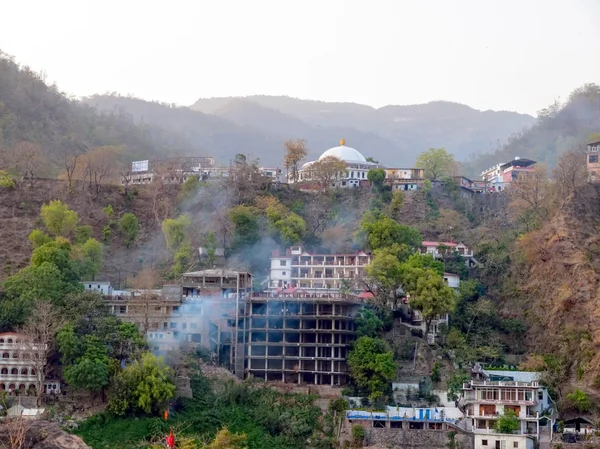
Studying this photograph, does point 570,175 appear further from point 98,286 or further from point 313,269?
point 98,286

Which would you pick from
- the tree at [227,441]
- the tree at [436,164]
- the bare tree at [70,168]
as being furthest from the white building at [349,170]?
the tree at [227,441]

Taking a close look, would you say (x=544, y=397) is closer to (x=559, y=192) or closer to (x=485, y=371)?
(x=485, y=371)

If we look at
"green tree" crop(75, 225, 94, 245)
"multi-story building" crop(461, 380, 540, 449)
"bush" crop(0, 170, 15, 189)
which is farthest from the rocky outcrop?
"bush" crop(0, 170, 15, 189)

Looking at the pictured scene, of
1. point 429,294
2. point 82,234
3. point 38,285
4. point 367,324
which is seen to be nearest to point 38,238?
point 82,234

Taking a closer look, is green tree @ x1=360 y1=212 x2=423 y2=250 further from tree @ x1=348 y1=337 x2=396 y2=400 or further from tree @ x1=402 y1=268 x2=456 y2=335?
tree @ x1=348 y1=337 x2=396 y2=400

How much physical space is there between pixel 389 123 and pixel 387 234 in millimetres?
94279

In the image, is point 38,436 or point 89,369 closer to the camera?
point 38,436

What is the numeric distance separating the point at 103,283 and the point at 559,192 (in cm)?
2439

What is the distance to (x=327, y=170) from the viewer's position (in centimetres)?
7038

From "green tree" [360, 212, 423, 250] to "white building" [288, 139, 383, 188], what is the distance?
12.0 m

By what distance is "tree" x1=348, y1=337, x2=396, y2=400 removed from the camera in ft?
162

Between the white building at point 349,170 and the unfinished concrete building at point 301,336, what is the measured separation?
64.0 ft

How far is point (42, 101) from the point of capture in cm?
8675

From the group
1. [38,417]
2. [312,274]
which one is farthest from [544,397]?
[38,417]
